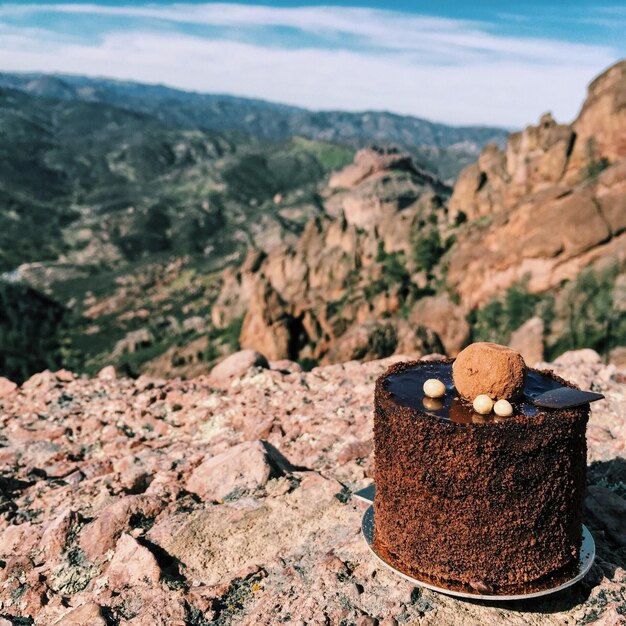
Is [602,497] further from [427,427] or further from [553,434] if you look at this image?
[427,427]

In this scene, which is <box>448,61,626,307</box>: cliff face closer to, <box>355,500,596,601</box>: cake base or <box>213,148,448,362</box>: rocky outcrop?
<box>213,148,448,362</box>: rocky outcrop

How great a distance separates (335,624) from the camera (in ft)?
20.0

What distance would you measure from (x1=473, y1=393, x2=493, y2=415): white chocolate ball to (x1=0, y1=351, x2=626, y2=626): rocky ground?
209 cm

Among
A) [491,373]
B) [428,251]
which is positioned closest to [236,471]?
[491,373]

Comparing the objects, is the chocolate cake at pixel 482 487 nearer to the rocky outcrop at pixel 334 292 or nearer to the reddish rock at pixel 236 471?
the reddish rock at pixel 236 471

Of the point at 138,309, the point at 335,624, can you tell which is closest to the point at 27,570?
the point at 335,624

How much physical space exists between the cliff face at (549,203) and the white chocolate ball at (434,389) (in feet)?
109

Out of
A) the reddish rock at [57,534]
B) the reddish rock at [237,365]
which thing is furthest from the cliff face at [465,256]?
the reddish rock at [57,534]

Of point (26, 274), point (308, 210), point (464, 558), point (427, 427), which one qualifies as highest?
point (427, 427)

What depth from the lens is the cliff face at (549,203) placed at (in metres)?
36.8

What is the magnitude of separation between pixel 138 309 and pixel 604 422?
11355cm

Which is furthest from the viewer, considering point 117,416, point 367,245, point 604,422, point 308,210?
point 308,210

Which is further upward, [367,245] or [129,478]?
[129,478]

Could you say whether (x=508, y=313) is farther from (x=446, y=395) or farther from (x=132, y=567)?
(x=132, y=567)
